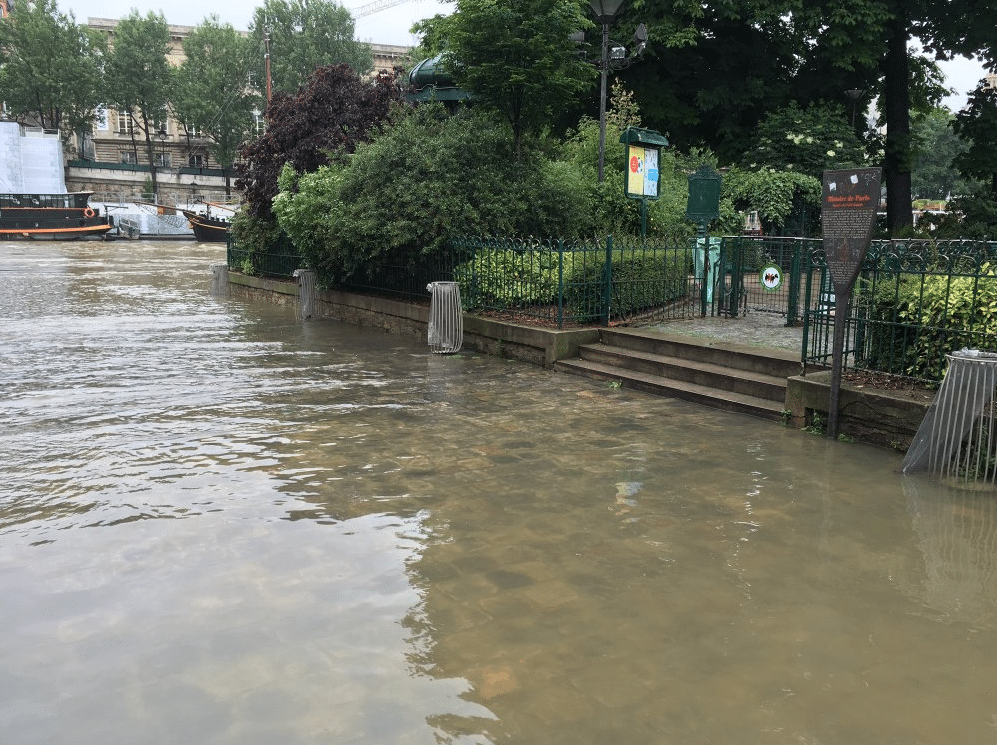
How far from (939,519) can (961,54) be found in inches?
976

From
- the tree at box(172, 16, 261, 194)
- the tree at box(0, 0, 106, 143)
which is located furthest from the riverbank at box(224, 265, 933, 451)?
the tree at box(0, 0, 106, 143)

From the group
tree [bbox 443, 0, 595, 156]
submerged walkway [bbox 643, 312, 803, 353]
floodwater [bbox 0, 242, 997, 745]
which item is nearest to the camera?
floodwater [bbox 0, 242, 997, 745]

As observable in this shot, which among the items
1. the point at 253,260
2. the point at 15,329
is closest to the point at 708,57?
the point at 253,260

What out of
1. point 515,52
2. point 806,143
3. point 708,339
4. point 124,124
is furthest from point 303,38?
point 708,339

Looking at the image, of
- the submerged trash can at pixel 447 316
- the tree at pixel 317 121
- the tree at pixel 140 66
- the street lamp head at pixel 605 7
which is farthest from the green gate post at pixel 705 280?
the tree at pixel 140 66

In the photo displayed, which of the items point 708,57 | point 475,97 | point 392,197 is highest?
point 708,57

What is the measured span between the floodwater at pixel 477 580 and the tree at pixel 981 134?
67.9 feet

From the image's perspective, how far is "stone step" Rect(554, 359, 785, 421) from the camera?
8477mm

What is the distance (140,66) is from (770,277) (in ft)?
239

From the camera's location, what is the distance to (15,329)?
15047 mm

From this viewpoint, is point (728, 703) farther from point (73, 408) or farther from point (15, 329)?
point (15, 329)

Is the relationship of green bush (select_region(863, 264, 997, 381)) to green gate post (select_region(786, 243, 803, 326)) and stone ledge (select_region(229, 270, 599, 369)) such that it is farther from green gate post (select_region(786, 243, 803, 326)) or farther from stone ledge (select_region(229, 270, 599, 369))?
stone ledge (select_region(229, 270, 599, 369))

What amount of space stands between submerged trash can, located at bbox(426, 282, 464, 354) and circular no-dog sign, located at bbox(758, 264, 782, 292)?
441 cm

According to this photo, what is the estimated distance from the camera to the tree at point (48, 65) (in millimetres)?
66938
